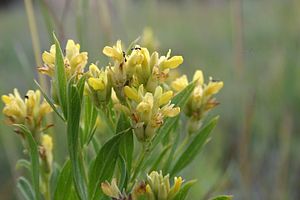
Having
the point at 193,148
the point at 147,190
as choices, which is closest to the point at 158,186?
the point at 147,190

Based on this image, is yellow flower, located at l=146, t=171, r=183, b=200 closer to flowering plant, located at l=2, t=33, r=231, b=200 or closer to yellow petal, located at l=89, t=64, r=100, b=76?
flowering plant, located at l=2, t=33, r=231, b=200

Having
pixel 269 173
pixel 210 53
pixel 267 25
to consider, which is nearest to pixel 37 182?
pixel 269 173

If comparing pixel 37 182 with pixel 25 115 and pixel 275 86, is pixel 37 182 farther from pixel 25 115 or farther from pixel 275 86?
pixel 275 86

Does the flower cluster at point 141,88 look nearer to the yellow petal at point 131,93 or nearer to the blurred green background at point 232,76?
the yellow petal at point 131,93

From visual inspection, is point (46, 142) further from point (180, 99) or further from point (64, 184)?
point (180, 99)

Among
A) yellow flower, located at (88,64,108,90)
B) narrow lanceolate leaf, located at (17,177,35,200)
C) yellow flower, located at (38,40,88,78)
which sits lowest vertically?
narrow lanceolate leaf, located at (17,177,35,200)

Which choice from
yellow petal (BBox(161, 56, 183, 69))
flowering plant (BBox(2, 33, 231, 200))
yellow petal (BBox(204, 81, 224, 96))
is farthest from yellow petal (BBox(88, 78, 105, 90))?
yellow petal (BBox(204, 81, 224, 96))

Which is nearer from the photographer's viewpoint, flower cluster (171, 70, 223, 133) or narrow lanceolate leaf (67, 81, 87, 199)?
narrow lanceolate leaf (67, 81, 87, 199)
